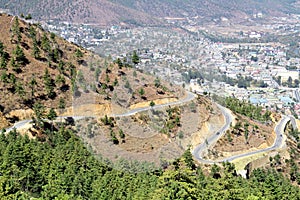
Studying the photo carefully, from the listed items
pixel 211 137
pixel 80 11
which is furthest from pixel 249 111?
pixel 80 11

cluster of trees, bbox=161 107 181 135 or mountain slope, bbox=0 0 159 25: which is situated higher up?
cluster of trees, bbox=161 107 181 135

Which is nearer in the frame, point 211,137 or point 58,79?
point 211,137

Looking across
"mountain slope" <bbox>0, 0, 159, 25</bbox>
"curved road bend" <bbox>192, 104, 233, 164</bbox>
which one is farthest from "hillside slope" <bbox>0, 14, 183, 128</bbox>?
"mountain slope" <bbox>0, 0, 159, 25</bbox>

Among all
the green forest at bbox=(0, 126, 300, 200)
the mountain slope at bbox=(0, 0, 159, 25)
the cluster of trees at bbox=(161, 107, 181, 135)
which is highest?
the cluster of trees at bbox=(161, 107, 181, 135)

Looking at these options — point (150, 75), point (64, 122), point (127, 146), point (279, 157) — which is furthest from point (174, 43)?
point (279, 157)

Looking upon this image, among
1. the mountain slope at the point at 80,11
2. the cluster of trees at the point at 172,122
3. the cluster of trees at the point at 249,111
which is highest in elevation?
the cluster of trees at the point at 172,122

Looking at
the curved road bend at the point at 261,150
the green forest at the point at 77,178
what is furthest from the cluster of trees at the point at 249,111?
the green forest at the point at 77,178

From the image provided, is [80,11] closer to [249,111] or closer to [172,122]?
[249,111]

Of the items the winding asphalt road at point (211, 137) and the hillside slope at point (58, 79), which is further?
the winding asphalt road at point (211, 137)

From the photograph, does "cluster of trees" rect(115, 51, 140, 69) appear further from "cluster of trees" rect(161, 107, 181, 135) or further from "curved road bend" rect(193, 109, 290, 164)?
"curved road bend" rect(193, 109, 290, 164)

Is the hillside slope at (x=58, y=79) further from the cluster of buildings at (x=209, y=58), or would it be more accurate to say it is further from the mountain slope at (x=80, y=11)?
the mountain slope at (x=80, y=11)
